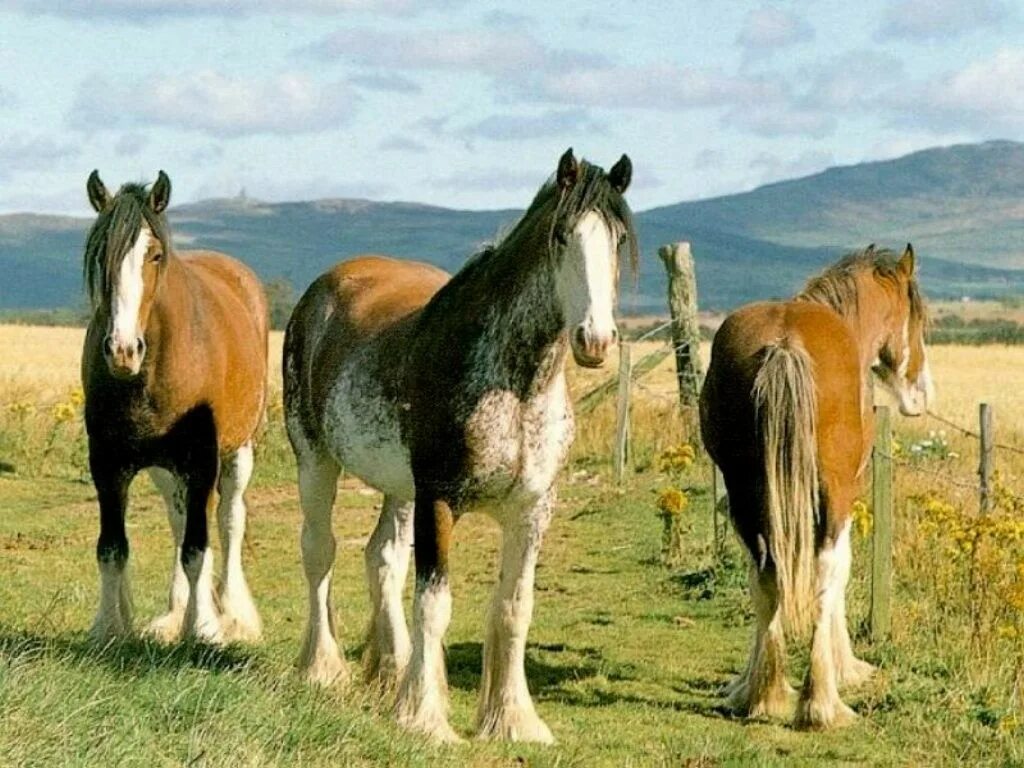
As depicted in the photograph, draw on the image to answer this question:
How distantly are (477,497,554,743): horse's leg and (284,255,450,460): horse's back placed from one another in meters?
1.08

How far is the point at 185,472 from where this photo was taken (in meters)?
8.49

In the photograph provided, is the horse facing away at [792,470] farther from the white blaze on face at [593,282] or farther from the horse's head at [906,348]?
the white blaze on face at [593,282]

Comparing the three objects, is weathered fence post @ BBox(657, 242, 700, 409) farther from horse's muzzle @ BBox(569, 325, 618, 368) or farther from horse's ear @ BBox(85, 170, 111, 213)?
horse's muzzle @ BBox(569, 325, 618, 368)

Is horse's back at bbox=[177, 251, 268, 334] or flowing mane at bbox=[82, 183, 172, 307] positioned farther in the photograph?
horse's back at bbox=[177, 251, 268, 334]

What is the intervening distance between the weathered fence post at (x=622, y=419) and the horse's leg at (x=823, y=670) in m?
8.84

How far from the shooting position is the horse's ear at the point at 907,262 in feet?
31.4

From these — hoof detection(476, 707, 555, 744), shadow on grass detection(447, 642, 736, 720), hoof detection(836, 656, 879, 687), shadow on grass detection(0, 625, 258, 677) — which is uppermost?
shadow on grass detection(0, 625, 258, 677)

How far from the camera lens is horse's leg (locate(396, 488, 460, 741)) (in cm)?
712

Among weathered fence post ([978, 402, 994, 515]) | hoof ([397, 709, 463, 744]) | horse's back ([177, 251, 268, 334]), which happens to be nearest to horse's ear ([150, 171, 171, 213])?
horse's back ([177, 251, 268, 334])

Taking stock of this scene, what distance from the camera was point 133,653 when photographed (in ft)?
23.5

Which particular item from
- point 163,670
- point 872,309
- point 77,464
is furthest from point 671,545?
point 77,464

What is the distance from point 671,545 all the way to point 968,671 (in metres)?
4.27

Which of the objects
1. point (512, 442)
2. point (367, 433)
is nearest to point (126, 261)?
point (367, 433)

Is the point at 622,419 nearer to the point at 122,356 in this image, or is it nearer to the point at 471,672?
the point at 471,672
